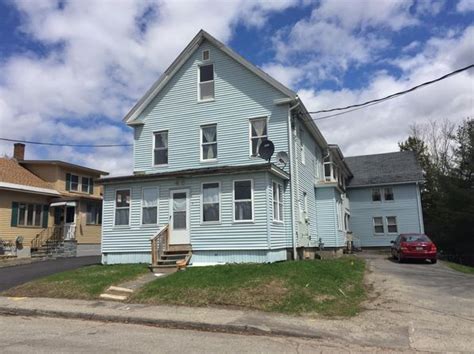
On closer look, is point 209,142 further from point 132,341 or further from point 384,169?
point 384,169

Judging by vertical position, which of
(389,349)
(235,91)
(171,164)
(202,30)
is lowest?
(389,349)

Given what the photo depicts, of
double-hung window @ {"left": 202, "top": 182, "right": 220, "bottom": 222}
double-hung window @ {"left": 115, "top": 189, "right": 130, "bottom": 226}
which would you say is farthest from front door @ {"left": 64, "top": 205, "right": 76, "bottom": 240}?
double-hung window @ {"left": 202, "top": 182, "right": 220, "bottom": 222}

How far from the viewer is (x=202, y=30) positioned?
20828 mm

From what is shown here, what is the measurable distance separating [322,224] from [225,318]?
51.0 feet

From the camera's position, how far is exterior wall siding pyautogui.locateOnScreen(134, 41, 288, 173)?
64.7 ft

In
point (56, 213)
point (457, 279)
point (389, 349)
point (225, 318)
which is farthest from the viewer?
point (56, 213)

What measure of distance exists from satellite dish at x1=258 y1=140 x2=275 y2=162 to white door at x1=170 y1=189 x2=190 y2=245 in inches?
140

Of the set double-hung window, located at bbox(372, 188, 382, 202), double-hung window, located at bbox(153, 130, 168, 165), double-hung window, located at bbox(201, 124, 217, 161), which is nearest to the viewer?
double-hung window, located at bbox(201, 124, 217, 161)

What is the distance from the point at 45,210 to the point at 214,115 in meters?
16.5

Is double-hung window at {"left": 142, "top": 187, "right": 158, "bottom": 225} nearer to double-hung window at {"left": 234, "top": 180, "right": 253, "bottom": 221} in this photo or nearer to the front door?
double-hung window at {"left": 234, "top": 180, "right": 253, "bottom": 221}

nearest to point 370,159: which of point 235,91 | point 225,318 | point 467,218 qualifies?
point 467,218

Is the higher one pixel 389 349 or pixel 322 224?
pixel 322 224

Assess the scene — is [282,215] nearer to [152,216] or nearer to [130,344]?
[152,216]

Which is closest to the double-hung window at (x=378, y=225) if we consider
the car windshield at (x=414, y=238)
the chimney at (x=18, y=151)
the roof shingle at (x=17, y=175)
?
the car windshield at (x=414, y=238)
